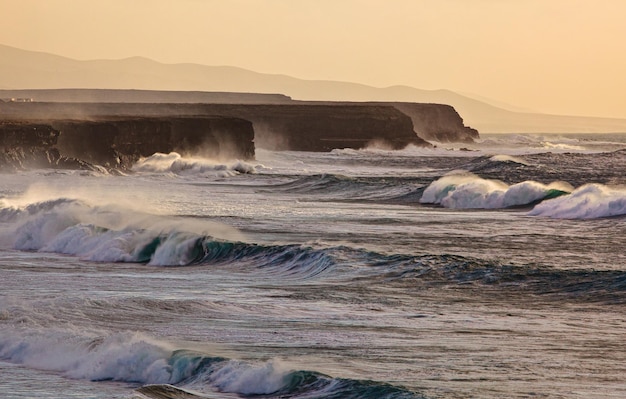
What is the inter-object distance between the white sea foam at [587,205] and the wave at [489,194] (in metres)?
2.95

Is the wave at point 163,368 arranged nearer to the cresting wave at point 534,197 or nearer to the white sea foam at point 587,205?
the white sea foam at point 587,205

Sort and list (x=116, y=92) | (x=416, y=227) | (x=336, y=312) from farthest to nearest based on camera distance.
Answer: (x=116, y=92) → (x=416, y=227) → (x=336, y=312)

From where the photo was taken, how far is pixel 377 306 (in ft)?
53.3

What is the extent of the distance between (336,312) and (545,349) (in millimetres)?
3373

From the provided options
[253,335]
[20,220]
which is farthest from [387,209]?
[253,335]

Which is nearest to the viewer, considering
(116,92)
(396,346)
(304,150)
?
(396,346)

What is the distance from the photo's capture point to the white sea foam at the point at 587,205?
30281 millimetres

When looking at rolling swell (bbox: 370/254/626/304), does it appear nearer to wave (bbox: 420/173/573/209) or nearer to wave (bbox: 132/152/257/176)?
wave (bbox: 420/173/573/209)

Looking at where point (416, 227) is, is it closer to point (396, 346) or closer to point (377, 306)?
point (377, 306)

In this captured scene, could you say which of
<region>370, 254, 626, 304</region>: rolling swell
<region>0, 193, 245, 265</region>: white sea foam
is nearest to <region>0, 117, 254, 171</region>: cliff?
<region>0, 193, 245, 265</region>: white sea foam

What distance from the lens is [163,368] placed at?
12430 mm

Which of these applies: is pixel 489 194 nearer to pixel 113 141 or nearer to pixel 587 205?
pixel 587 205

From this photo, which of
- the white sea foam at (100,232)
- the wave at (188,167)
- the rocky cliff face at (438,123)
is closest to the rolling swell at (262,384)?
the white sea foam at (100,232)

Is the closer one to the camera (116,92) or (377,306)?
(377,306)
